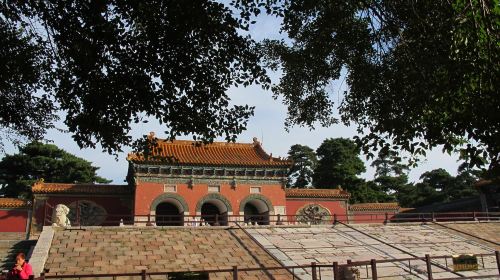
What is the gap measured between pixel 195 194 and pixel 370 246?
932cm

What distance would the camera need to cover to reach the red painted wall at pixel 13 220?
1978cm

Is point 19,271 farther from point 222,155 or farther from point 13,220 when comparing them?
point 222,155

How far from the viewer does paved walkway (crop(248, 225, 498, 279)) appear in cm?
1266

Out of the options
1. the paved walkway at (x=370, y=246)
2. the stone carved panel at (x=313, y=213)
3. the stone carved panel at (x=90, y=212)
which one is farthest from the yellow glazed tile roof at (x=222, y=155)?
the paved walkway at (x=370, y=246)

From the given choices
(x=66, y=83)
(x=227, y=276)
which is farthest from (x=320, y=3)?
(x=227, y=276)

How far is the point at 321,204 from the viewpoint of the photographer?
24109mm

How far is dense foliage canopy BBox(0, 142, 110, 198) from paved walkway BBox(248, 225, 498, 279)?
20.9 metres

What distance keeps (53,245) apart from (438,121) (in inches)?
433

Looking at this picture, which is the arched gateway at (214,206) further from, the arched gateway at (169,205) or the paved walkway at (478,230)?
the paved walkway at (478,230)

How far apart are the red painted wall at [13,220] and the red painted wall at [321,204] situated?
12.7 m

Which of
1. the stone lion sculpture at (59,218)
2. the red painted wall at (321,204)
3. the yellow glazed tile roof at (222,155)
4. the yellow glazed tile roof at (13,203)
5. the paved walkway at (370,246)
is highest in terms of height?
the yellow glazed tile roof at (222,155)

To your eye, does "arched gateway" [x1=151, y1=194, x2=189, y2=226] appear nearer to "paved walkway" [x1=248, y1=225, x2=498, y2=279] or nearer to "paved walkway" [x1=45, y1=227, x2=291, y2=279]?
"paved walkway" [x1=45, y1=227, x2=291, y2=279]

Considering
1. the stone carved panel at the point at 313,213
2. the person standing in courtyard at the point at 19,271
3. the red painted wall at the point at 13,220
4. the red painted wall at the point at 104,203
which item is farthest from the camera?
the stone carved panel at the point at 313,213

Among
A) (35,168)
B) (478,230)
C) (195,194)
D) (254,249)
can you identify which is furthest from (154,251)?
(35,168)
